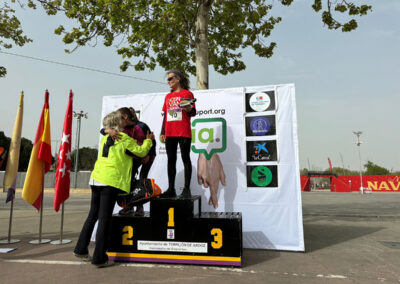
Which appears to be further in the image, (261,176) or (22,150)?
(22,150)

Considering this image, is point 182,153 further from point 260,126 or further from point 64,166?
point 64,166

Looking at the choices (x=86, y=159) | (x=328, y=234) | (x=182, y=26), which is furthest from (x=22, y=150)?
(x=328, y=234)

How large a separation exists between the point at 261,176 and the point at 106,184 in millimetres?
2487

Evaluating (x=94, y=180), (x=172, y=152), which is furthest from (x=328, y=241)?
(x=94, y=180)

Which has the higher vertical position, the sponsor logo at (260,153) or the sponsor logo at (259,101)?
the sponsor logo at (259,101)

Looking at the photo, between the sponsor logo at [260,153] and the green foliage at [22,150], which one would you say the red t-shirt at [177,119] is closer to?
the sponsor logo at [260,153]

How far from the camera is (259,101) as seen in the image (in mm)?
4457

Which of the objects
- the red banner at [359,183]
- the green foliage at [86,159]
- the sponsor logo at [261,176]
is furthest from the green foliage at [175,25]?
the green foliage at [86,159]

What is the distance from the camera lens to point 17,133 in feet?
15.4

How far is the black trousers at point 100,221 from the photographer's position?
3084 mm

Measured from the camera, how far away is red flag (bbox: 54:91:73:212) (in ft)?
14.2

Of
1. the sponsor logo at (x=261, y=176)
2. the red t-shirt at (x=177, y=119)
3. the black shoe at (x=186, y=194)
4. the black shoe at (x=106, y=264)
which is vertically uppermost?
the red t-shirt at (x=177, y=119)

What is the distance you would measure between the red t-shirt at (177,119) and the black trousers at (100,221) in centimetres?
118

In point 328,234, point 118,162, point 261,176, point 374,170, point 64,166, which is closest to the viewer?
point 118,162
